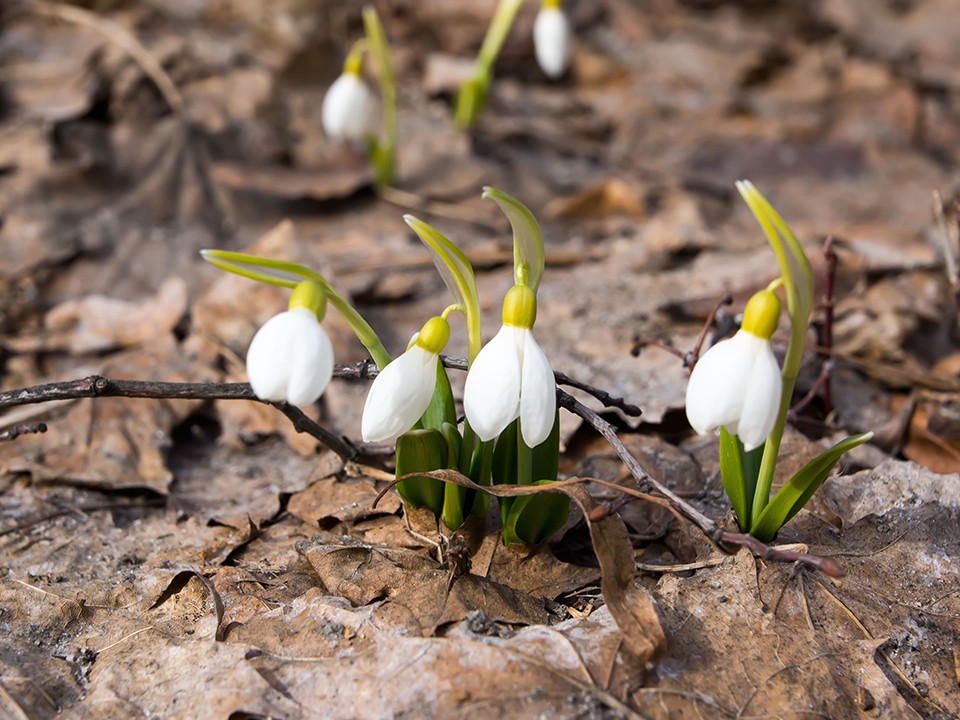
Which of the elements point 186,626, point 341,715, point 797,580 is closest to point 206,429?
point 186,626

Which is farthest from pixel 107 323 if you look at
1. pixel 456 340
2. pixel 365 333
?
pixel 365 333

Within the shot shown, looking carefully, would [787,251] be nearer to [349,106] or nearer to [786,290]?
[786,290]

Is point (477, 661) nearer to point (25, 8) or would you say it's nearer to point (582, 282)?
point (582, 282)

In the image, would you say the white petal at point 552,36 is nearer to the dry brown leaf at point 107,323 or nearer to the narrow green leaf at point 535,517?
the dry brown leaf at point 107,323

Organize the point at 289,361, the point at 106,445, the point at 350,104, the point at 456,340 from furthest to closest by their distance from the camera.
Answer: the point at 350,104 → the point at 456,340 → the point at 106,445 → the point at 289,361

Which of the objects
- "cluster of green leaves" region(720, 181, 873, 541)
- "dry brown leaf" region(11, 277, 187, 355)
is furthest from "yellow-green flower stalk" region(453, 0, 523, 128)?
"cluster of green leaves" region(720, 181, 873, 541)

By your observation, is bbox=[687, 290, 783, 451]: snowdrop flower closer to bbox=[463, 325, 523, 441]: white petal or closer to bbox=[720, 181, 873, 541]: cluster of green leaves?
bbox=[720, 181, 873, 541]: cluster of green leaves

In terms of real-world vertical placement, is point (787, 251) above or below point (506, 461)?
above
